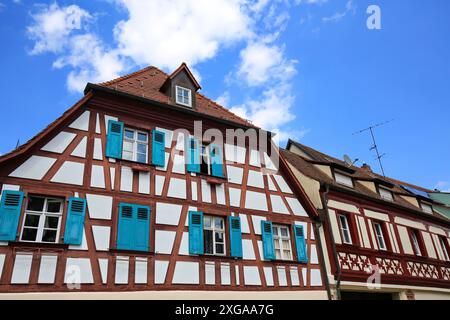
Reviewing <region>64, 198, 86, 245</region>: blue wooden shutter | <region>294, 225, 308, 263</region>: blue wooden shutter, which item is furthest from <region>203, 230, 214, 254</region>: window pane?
<region>64, 198, 86, 245</region>: blue wooden shutter

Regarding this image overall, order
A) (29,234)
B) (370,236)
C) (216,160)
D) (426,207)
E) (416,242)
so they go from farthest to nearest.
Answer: (426,207), (416,242), (370,236), (216,160), (29,234)

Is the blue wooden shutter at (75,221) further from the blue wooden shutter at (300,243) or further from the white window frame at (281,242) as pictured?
the blue wooden shutter at (300,243)

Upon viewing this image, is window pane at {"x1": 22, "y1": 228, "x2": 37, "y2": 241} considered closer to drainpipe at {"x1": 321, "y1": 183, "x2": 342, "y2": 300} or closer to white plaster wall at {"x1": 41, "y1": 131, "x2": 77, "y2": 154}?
white plaster wall at {"x1": 41, "y1": 131, "x2": 77, "y2": 154}

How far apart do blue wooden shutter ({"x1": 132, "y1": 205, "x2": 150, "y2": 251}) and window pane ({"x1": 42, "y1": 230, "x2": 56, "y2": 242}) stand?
1.86 meters

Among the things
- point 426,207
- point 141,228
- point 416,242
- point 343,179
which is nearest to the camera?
point 141,228

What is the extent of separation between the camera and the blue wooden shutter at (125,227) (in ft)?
30.3

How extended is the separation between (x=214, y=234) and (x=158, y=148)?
303 centimetres

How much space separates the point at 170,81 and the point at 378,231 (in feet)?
35.1

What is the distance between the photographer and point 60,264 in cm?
830

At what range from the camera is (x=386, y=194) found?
18.4 metres

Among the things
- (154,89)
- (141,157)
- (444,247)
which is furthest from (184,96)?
(444,247)

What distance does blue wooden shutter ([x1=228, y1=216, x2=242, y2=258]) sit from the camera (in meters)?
10.8

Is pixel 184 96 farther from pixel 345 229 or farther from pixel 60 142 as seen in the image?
pixel 345 229

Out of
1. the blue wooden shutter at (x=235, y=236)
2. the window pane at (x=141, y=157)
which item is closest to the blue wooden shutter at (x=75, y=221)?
the window pane at (x=141, y=157)
